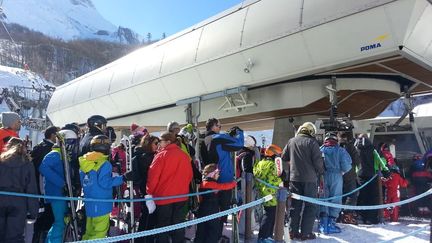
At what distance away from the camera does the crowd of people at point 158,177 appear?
3.89m

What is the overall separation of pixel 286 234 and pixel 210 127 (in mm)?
1754

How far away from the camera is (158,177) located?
4129mm

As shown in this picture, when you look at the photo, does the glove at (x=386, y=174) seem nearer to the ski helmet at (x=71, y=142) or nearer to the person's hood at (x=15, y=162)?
the ski helmet at (x=71, y=142)

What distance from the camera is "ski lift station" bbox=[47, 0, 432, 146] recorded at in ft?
20.4

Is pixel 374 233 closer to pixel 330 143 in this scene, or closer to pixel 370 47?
pixel 330 143

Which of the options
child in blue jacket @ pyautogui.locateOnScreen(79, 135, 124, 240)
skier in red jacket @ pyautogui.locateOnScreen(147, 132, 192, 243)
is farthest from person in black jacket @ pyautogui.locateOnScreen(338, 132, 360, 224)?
child in blue jacket @ pyautogui.locateOnScreen(79, 135, 124, 240)

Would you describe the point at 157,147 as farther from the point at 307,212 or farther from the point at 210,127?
the point at 307,212

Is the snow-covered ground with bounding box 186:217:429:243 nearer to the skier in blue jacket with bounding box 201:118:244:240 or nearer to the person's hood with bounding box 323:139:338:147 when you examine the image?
the skier in blue jacket with bounding box 201:118:244:240

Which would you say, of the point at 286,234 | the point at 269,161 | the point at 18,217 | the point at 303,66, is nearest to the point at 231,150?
the point at 269,161

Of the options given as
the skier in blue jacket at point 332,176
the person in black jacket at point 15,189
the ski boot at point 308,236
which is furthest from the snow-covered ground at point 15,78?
the ski boot at point 308,236

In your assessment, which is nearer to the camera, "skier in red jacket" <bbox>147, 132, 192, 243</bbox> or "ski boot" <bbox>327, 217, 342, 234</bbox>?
"skier in red jacket" <bbox>147, 132, 192, 243</bbox>

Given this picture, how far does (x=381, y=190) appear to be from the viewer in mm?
6613

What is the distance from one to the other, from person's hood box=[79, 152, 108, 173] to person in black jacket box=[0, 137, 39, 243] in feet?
1.75

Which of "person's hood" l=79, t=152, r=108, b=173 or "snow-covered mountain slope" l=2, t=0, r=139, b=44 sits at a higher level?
"snow-covered mountain slope" l=2, t=0, r=139, b=44
